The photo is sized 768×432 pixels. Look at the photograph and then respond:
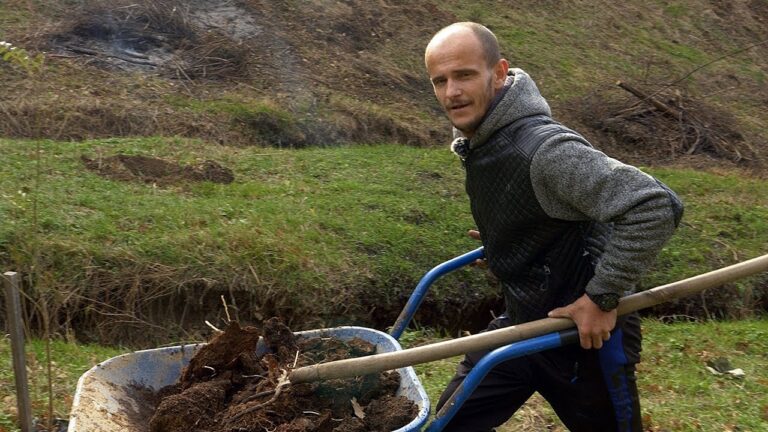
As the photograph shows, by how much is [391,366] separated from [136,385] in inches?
47.3

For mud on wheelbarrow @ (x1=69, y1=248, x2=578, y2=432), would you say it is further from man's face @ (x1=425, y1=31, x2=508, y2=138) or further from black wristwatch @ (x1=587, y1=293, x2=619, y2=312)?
man's face @ (x1=425, y1=31, x2=508, y2=138)

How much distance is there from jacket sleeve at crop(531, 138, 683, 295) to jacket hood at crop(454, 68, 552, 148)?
25 cm

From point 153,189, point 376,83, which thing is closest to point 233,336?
point 153,189

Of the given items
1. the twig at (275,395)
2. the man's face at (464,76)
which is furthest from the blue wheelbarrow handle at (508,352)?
the man's face at (464,76)

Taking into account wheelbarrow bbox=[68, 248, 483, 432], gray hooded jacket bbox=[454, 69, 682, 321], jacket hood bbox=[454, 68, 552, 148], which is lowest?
wheelbarrow bbox=[68, 248, 483, 432]

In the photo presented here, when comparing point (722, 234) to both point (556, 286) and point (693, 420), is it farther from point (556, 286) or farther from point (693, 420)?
point (556, 286)

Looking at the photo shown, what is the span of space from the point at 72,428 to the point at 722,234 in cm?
799

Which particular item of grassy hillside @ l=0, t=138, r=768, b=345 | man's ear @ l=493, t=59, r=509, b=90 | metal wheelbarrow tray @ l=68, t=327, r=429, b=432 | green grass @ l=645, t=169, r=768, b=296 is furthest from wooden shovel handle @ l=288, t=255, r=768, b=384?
green grass @ l=645, t=169, r=768, b=296

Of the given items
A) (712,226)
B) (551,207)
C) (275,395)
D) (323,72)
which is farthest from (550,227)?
(323,72)

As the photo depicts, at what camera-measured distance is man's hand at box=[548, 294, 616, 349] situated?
9.96 feet

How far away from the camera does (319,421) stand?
10.2ft

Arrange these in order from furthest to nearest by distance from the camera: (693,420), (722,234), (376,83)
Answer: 1. (376,83)
2. (722,234)
3. (693,420)

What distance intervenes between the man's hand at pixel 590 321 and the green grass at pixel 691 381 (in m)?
1.90

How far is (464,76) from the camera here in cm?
325
